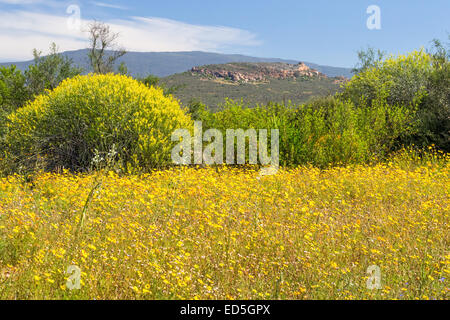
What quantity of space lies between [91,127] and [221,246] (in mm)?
6686

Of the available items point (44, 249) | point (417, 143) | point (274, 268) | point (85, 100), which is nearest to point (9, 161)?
point (85, 100)

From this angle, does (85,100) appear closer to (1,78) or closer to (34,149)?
(34,149)

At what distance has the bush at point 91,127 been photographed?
9.45m

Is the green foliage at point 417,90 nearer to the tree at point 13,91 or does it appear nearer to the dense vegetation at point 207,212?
the dense vegetation at point 207,212

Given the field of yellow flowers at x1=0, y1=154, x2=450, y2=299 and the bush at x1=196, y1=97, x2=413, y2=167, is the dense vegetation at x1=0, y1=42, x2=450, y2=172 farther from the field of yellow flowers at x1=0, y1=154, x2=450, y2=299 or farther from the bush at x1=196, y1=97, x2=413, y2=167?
the field of yellow flowers at x1=0, y1=154, x2=450, y2=299

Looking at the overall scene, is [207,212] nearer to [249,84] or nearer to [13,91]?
[13,91]

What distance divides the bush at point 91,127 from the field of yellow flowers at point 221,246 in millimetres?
2777

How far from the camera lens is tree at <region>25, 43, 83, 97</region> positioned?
50.1ft

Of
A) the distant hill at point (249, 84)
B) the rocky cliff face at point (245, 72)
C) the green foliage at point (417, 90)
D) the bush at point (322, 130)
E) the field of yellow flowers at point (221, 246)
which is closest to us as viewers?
the field of yellow flowers at point (221, 246)

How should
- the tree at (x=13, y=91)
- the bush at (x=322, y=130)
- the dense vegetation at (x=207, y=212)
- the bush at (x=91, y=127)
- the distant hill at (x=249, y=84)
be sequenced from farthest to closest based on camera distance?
the distant hill at (x=249, y=84) < the tree at (x=13, y=91) < the bush at (x=322, y=130) < the bush at (x=91, y=127) < the dense vegetation at (x=207, y=212)

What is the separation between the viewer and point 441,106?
42.0 feet

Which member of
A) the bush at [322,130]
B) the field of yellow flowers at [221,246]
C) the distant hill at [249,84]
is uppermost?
the distant hill at [249,84]

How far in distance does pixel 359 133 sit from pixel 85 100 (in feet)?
26.8

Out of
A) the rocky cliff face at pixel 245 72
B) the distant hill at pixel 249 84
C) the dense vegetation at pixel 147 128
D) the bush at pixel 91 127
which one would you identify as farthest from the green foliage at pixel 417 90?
the rocky cliff face at pixel 245 72
